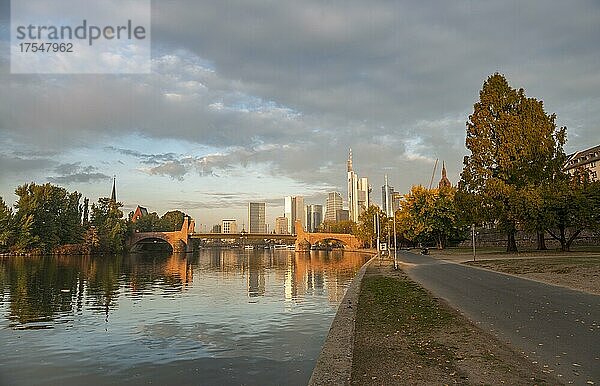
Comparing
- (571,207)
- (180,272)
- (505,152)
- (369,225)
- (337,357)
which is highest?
(505,152)

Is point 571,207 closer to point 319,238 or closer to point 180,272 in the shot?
point 180,272

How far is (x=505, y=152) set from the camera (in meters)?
53.3

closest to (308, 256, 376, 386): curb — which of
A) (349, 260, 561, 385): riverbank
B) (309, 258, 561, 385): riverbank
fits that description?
(309, 258, 561, 385): riverbank

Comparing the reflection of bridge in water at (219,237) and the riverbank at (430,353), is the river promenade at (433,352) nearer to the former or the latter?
the riverbank at (430,353)

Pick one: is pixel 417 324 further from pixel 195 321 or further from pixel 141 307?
Answer: pixel 141 307

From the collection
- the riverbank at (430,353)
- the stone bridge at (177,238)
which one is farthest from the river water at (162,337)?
the stone bridge at (177,238)

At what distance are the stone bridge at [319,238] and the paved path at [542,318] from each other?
123 meters

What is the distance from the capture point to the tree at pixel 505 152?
51719 millimetres

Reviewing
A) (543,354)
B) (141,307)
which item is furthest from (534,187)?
(543,354)

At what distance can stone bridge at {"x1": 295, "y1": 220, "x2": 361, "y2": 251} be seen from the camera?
5866 inches

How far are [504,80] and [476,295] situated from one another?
42.2 metres

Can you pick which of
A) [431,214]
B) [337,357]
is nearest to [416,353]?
[337,357]

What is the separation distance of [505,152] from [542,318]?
139 ft

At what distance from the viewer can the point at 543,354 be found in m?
10.2
